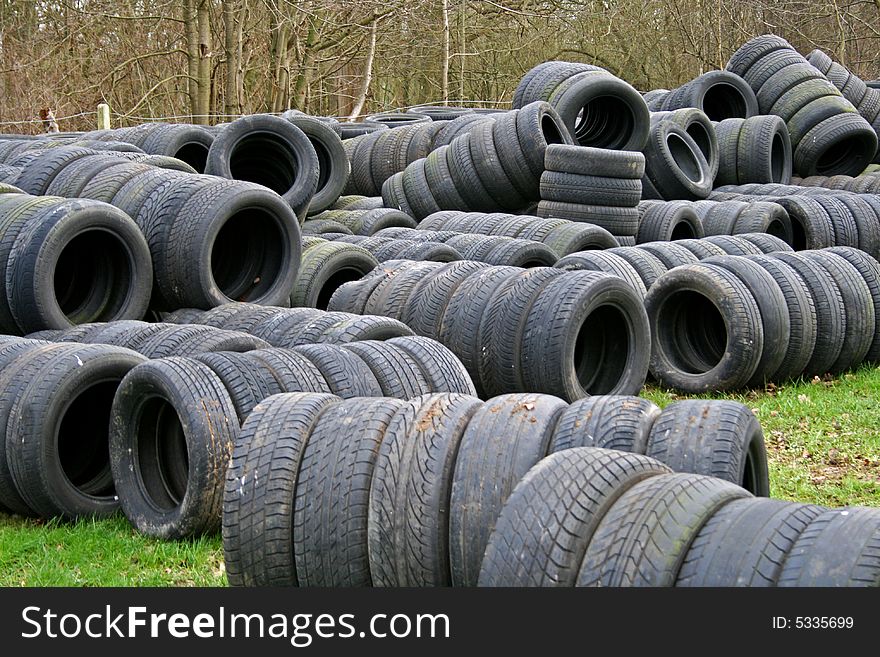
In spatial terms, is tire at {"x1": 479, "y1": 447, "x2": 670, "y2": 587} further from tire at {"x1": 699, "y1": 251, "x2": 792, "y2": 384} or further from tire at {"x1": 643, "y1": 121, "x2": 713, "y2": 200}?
tire at {"x1": 643, "y1": 121, "x2": 713, "y2": 200}

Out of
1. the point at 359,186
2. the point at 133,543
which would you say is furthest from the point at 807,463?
the point at 359,186

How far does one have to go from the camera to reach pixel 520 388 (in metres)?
8.22

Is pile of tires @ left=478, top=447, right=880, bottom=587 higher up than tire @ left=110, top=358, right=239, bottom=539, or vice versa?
pile of tires @ left=478, top=447, right=880, bottom=587

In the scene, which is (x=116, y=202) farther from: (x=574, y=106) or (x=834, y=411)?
(x=574, y=106)

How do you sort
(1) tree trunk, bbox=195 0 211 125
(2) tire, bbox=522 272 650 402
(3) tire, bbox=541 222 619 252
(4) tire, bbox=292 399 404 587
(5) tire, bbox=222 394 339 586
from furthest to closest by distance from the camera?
(1) tree trunk, bbox=195 0 211 125, (3) tire, bbox=541 222 619 252, (2) tire, bbox=522 272 650 402, (5) tire, bbox=222 394 339 586, (4) tire, bbox=292 399 404 587

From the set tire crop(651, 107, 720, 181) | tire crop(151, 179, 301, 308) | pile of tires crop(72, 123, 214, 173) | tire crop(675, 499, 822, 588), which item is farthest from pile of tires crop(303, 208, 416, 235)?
tire crop(675, 499, 822, 588)

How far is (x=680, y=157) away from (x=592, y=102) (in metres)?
1.45

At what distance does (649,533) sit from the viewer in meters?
3.75

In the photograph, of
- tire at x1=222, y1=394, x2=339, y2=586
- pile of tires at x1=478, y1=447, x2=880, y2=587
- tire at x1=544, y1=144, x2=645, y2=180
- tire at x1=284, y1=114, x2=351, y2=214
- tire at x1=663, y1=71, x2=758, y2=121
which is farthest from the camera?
tire at x1=663, y1=71, x2=758, y2=121

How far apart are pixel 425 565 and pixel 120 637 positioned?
4.06 feet

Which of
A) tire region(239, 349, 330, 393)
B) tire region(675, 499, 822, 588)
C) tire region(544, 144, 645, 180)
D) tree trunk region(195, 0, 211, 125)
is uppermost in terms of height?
tree trunk region(195, 0, 211, 125)

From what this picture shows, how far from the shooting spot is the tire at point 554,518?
150 inches

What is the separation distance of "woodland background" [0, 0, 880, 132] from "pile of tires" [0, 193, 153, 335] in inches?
649

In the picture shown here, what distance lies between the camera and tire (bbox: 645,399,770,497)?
500 cm
